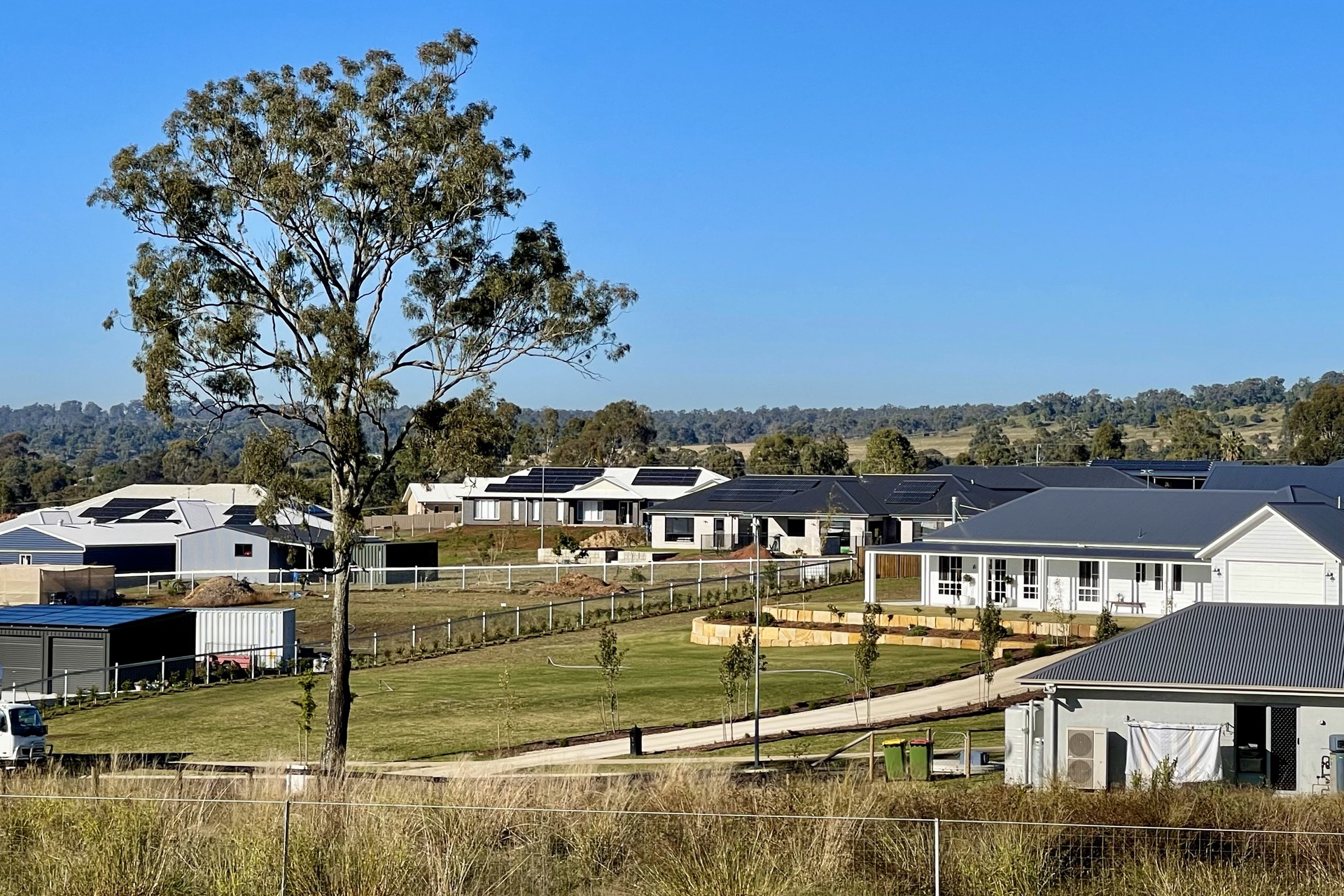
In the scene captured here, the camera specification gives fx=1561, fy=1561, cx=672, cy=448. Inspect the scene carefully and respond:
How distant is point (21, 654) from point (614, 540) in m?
54.1

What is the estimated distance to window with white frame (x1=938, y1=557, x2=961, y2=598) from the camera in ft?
191

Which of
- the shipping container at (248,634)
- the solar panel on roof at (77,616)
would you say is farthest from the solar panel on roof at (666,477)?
the solar panel on roof at (77,616)

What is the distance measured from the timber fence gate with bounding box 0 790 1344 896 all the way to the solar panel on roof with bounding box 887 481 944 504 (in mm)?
61992

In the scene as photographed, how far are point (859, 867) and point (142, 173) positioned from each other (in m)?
23.4

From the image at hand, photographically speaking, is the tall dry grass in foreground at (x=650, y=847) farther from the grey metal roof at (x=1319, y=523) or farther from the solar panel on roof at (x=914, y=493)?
the solar panel on roof at (x=914, y=493)

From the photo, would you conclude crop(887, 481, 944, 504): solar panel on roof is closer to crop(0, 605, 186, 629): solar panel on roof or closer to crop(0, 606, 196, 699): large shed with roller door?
crop(0, 605, 186, 629): solar panel on roof

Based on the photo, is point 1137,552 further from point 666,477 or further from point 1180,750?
point 666,477

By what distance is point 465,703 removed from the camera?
43219mm

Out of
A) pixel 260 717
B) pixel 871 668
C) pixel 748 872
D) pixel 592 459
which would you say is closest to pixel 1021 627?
pixel 871 668

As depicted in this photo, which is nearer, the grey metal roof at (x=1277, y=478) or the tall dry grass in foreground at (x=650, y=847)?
the tall dry grass in foreground at (x=650, y=847)

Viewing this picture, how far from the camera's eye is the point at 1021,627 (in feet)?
169

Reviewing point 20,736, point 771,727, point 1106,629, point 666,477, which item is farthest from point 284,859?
point 666,477

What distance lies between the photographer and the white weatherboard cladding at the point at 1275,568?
49406 millimetres

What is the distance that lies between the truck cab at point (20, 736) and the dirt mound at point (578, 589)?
3387 centimetres
